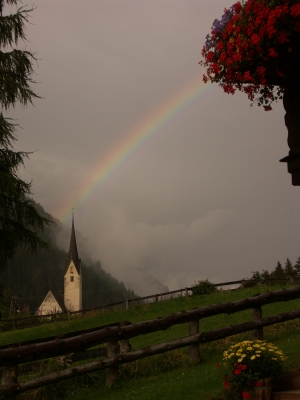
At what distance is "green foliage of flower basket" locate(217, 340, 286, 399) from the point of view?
5.75m

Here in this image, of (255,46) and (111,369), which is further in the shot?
(111,369)

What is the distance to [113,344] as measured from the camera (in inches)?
330

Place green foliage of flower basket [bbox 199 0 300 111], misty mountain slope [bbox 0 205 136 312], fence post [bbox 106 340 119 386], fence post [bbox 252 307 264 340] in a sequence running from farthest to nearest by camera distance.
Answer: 1. misty mountain slope [bbox 0 205 136 312]
2. fence post [bbox 252 307 264 340]
3. fence post [bbox 106 340 119 386]
4. green foliage of flower basket [bbox 199 0 300 111]

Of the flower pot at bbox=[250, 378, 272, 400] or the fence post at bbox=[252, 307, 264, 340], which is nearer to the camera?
the flower pot at bbox=[250, 378, 272, 400]

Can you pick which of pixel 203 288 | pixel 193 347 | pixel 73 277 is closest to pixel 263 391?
pixel 193 347

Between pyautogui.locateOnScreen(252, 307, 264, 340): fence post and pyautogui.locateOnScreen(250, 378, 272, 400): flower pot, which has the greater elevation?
pyautogui.locateOnScreen(252, 307, 264, 340): fence post

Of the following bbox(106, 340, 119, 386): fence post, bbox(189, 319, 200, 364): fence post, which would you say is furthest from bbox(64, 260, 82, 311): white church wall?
bbox(106, 340, 119, 386): fence post

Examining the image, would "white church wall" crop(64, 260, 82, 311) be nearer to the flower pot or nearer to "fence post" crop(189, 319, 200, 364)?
"fence post" crop(189, 319, 200, 364)

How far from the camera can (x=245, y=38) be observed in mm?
5477

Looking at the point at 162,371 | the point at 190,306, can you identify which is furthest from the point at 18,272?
the point at 162,371

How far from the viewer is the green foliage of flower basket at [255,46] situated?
530 centimetres

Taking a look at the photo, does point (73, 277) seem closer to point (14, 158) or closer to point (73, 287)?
point (73, 287)

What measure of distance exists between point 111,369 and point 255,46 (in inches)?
238

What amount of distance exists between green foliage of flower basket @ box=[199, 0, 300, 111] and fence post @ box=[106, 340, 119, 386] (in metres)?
4.97
